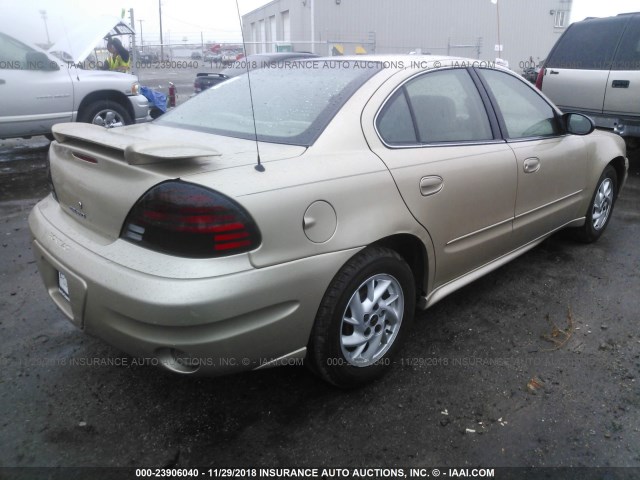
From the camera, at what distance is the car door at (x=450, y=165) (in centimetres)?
247

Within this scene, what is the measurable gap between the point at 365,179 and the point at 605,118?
221 inches

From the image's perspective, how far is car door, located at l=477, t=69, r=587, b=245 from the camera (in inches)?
124

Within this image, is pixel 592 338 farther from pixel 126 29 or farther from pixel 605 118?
pixel 126 29

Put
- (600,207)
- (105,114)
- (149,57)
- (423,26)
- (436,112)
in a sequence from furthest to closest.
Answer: (423,26)
(149,57)
(105,114)
(600,207)
(436,112)

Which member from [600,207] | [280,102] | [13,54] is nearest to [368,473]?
[280,102]

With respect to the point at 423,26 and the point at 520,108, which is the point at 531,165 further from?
the point at 423,26

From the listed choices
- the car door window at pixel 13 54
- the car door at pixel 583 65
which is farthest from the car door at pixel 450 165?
the car door window at pixel 13 54

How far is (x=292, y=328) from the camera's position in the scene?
203 centimetres

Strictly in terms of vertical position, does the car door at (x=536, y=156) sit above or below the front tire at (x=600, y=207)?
above

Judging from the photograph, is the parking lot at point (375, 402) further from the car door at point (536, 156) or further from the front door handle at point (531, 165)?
the front door handle at point (531, 165)

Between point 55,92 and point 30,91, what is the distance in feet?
1.07

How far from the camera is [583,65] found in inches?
266

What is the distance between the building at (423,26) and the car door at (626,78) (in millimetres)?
15261

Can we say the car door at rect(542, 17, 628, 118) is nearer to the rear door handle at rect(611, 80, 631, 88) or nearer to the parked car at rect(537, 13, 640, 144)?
the parked car at rect(537, 13, 640, 144)
